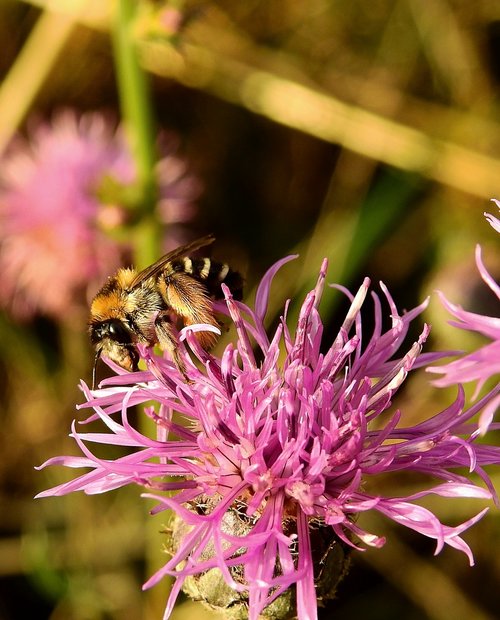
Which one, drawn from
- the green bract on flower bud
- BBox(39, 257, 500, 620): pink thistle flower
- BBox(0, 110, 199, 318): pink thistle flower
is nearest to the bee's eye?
BBox(39, 257, 500, 620): pink thistle flower

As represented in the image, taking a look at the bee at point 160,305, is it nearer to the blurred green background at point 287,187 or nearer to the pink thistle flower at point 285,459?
the pink thistle flower at point 285,459

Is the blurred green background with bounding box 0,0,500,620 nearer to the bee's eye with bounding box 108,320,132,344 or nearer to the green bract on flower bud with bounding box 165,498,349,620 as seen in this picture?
the bee's eye with bounding box 108,320,132,344

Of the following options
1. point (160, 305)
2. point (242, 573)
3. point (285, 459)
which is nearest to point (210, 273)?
point (160, 305)

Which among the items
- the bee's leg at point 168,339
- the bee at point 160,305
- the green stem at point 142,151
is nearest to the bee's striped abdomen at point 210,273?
the bee at point 160,305

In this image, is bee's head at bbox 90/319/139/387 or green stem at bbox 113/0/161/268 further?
green stem at bbox 113/0/161/268

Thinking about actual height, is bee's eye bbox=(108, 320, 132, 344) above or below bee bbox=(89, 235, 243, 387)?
below

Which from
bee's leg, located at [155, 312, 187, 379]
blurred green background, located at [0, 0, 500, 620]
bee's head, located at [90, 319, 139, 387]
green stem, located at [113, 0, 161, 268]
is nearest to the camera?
bee's leg, located at [155, 312, 187, 379]

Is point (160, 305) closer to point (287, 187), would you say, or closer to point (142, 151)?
point (142, 151)
